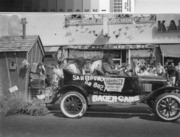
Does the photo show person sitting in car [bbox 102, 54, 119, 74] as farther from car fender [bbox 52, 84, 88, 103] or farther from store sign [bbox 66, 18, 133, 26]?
store sign [bbox 66, 18, 133, 26]

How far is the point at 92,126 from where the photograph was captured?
802cm

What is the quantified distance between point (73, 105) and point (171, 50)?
1247 centimetres

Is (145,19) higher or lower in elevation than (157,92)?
higher

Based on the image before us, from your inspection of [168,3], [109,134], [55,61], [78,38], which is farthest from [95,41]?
[109,134]

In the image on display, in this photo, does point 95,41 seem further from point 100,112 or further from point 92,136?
point 92,136

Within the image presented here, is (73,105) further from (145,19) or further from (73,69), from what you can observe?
(145,19)

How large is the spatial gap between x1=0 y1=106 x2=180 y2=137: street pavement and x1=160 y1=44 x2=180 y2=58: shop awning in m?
10.6

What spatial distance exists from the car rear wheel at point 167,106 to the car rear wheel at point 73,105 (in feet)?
6.01

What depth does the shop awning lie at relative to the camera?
19906 millimetres

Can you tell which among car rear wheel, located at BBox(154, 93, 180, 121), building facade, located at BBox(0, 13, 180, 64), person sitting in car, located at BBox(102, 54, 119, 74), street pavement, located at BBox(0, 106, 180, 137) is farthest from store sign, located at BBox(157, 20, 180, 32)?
car rear wheel, located at BBox(154, 93, 180, 121)

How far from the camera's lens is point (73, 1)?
24578 millimetres

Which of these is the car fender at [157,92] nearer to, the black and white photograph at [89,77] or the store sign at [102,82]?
the black and white photograph at [89,77]

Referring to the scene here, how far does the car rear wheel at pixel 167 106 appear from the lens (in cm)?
864

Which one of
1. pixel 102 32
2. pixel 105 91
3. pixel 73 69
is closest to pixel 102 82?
pixel 105 91
